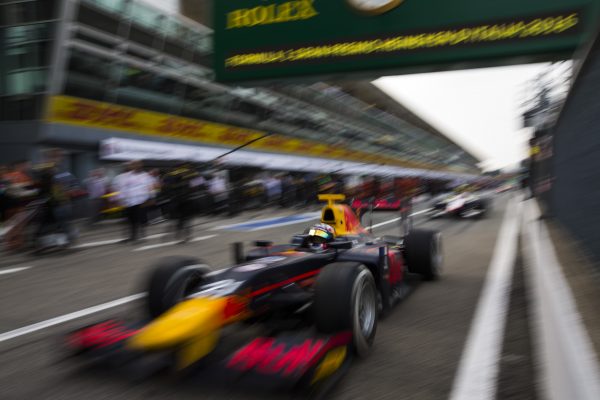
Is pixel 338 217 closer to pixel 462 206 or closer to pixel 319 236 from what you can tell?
pixel 319 236

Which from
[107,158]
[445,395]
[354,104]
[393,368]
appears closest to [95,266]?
[393,368]

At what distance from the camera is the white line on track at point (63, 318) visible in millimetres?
4215

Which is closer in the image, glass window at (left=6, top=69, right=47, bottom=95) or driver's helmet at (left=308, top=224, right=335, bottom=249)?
driver's helmet at (left=308, top=224, right=335, bottom=249)

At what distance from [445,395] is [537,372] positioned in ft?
2.32

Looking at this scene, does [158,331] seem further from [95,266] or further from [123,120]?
[123,120]

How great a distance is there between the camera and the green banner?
9.85m

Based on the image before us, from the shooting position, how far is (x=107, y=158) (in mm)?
18062


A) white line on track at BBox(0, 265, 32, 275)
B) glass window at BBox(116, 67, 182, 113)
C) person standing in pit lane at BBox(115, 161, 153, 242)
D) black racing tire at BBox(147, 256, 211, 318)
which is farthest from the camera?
glass window at BBox(116, 67, 182, 113)

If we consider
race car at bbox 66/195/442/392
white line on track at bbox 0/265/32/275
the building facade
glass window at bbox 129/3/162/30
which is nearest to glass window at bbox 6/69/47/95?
the building facade

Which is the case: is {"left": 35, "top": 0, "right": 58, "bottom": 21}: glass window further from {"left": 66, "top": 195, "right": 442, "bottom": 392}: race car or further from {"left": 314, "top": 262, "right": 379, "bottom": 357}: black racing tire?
{"left": 314, "top": 262, "right": 379, "bottom": 357}: black racing tire

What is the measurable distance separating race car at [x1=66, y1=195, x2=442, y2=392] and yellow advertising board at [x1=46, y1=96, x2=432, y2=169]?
298 inches

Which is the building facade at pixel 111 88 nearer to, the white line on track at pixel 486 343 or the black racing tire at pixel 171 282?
the white line on track at pixel 486 343

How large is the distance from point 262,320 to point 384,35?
8378mm

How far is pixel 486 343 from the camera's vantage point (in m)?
3.90
